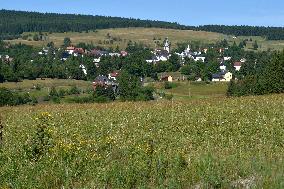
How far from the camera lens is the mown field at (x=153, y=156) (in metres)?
9.55

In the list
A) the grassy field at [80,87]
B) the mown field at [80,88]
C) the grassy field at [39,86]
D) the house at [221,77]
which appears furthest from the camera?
the house at [221,77]

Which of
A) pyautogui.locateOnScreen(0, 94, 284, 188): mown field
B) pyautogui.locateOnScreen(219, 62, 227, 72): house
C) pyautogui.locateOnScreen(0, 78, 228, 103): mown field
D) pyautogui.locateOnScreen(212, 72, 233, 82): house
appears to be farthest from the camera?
pyautogui.locateOnScreen(219, 62, 227, 72): house

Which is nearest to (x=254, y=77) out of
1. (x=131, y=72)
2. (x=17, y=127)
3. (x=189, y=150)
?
(x=17, y=127)

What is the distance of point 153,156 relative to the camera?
1112cm

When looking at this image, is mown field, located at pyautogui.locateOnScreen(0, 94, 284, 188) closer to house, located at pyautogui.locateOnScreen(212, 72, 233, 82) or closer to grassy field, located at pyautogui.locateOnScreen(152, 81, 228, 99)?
grassy field, located at pyautogui.locateOnScreen(152, 81, 228, 99)

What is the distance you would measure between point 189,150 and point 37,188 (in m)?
4.87

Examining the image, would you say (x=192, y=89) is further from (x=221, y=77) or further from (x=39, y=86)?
(x=221, y=77)

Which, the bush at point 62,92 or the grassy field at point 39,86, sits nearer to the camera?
the bush at point 62,92

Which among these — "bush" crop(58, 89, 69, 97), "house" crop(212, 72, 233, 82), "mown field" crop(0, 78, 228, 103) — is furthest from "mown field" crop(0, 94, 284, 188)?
"house" crop(212, 72, 233, 82)

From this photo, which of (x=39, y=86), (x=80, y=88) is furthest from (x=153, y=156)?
(x=39, y=86)

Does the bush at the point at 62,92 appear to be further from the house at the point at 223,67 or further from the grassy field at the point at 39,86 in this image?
the house at the point at 223,67

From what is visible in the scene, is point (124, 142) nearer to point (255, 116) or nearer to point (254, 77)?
point (255, 116)

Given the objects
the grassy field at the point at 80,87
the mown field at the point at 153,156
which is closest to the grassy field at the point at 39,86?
the grassy field at the point at 80,87

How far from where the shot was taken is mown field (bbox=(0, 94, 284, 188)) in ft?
31.3
